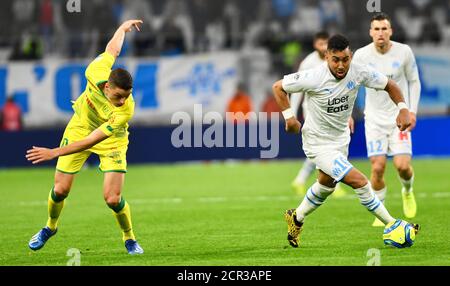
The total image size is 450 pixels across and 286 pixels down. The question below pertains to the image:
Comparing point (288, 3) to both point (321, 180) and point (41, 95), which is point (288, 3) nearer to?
point (41, 95)

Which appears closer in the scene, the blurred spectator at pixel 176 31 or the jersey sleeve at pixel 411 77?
the jersey sleeve at pixel 411 77

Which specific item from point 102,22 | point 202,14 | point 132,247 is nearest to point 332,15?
point 202,14

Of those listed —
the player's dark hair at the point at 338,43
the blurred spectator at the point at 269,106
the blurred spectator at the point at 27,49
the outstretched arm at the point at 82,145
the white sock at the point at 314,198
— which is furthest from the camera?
the blurred spectator at the point at 27,49

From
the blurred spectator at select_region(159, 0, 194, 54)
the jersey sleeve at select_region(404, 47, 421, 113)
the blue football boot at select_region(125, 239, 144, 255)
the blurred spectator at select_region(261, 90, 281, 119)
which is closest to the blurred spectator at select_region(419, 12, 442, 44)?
the blurred spectator at select_region(261, 90, 281, 119)

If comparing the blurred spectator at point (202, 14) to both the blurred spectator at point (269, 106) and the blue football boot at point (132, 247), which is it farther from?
the blue football boot at point (132, 247)

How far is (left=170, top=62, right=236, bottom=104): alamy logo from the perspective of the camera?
24641 millimetres

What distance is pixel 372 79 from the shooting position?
33.7ft

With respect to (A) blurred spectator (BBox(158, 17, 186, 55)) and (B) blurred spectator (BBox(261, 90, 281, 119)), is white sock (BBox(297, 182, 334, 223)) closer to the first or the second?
(B) blurred spectator (BBox(261, 90, 281, 119))

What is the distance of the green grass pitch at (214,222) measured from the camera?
32.7ft

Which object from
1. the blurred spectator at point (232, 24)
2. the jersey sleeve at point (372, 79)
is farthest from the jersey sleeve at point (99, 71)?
the blurred spectator at point (232, 24)

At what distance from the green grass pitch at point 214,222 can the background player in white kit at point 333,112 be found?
2.02ft

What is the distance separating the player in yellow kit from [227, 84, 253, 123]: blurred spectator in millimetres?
12647

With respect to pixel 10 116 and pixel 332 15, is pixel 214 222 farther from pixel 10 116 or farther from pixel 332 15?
pixel 332 15

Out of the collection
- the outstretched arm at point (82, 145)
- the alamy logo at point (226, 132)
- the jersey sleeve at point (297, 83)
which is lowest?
the alamy logo at point (226, 132)
